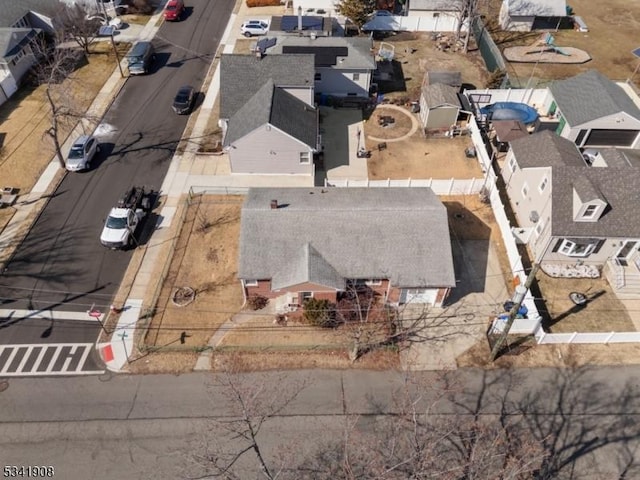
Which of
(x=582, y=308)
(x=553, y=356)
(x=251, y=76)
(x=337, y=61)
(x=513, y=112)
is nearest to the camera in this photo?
(x=553, y=356)

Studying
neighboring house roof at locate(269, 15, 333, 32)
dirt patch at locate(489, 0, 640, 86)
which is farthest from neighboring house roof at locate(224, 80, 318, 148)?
dirt patch at locate(489, 0, 640, 86)

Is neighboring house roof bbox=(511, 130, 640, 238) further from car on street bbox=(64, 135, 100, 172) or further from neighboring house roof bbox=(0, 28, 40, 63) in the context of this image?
neighboring house roof bbox=(0, 28, 40, 63)

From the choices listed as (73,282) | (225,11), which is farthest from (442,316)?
(225,11)

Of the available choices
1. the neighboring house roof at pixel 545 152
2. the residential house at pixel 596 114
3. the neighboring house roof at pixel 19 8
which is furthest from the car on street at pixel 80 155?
the residential house at pixel 596 114

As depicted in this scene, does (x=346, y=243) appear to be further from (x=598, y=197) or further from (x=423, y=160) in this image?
(x=598, y=197)

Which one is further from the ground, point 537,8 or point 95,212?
point 537,8

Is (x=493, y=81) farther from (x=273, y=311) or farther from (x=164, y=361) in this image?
(x=164, y=361)

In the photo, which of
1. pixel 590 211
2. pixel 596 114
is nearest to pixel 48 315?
pixel 590 211
